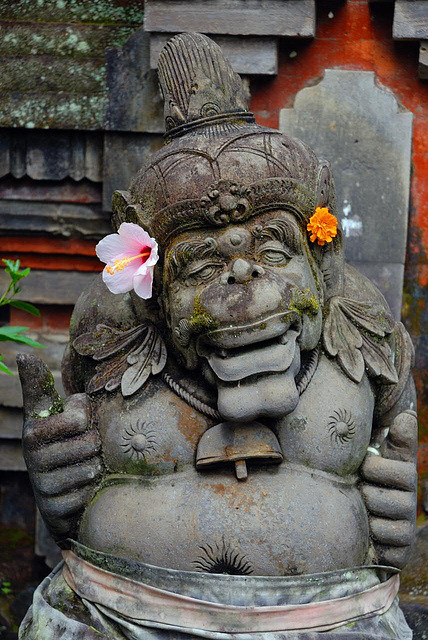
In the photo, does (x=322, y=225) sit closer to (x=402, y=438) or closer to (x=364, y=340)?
(x=364, y=340)

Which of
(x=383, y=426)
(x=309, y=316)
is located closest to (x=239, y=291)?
(x=309, y=316)

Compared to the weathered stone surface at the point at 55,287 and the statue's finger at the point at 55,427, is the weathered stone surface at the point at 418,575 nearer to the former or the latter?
the statue's finger at the point at 55,427

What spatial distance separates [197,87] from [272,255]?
625 millimetres

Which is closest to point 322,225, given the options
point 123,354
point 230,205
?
point 230,205

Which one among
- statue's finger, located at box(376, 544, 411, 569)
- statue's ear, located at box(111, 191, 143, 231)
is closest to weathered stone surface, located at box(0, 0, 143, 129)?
statue's ear, located at box(111, 191, 143, 231)

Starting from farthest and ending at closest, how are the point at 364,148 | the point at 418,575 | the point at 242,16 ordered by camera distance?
the point at 364,148 < the point at 242,16 < the point at 418,575

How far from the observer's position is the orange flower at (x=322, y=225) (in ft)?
10.4

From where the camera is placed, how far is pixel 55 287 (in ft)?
14.9

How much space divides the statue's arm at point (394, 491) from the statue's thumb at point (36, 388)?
3.24ft

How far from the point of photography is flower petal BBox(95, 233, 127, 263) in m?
3.18

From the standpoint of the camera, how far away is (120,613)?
3.09 m

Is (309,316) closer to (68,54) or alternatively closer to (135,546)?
(135,546)

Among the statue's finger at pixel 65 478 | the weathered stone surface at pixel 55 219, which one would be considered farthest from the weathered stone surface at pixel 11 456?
the statue's finger at pixel 65 478

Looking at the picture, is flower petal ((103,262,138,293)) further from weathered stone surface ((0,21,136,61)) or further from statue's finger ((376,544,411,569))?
weathered stone surface ((0,21,136,61))
